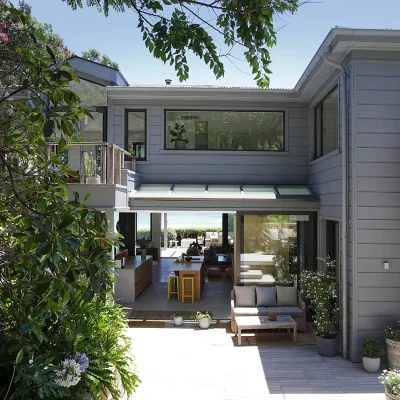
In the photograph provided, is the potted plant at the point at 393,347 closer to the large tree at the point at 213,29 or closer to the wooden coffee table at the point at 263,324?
the wooden coffee table at the point at 263,324

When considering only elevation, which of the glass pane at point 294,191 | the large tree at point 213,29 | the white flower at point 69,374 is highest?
the large tree at point 213,29

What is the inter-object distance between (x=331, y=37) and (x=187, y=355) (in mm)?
6332

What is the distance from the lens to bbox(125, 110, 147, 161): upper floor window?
11.0 m

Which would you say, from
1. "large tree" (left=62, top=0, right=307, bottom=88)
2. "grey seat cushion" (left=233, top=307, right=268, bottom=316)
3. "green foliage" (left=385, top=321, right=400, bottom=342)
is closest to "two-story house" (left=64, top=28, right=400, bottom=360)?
"green foliage" (left=385, top=321, right=400, bottom=342)

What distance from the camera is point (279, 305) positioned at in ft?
30.0

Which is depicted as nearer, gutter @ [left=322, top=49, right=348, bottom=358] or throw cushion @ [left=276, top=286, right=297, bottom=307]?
gutter @ [left=322, top=49, right=348, bottom=358]

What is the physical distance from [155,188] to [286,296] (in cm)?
436

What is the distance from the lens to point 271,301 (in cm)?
912

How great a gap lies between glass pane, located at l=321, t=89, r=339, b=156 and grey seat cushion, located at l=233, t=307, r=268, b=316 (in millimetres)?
3981

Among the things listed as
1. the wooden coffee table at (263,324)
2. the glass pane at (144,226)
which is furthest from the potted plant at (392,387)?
the glass pane at (144,226)

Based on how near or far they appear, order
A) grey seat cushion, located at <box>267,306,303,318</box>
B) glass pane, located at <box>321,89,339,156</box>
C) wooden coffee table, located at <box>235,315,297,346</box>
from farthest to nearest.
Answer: grey seat cushion, located at <box>267,306,303,318</box>
glass pane, located at <box>321,89,339,156</box>
wooden coffee table, located at <box>235,315,297,346</box>

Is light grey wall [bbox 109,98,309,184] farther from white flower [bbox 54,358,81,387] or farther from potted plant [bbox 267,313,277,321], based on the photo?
white flower [bbox 54,358,81,387]

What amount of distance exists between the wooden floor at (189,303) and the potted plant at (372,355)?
3.53 m

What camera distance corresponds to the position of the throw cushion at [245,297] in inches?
357
